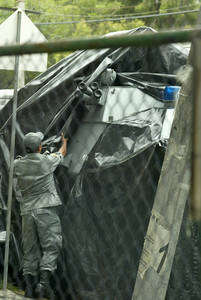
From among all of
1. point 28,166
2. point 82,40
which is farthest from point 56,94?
point 82,40

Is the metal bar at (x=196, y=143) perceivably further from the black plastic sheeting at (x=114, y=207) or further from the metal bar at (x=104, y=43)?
the black plastic sheeting at (x=114, y=207)

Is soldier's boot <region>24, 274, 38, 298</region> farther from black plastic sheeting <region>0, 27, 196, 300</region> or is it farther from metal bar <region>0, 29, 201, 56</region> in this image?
metal bar <region>0, 29, 201, 56</region>

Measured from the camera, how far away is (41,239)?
18.5ft

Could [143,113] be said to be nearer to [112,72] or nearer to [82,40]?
[112,72]

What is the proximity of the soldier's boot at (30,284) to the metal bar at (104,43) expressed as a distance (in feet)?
12.2

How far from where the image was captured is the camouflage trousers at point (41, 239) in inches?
215

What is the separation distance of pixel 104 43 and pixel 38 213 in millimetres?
3931

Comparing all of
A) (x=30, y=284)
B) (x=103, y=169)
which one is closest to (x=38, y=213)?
(x=30, y=284)

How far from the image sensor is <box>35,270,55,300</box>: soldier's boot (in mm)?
5355

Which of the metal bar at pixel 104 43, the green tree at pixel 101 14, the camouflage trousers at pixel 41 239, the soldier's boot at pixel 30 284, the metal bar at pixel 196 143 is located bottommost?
the soldier's boot at pixel 30 284

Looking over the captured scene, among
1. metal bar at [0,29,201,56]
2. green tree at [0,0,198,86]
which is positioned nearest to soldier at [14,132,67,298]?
metal bar at [0,29,201,56]

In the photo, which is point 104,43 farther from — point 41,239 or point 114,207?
point 41,239

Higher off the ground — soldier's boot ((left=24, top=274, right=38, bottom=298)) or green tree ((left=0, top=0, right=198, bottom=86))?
green tree ((left=0, top=0, right=198, bottom=86))

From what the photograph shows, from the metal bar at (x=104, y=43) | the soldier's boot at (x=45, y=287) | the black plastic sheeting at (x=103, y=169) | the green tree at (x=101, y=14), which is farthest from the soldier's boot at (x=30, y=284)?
the green tree at (x=101, y=14)
